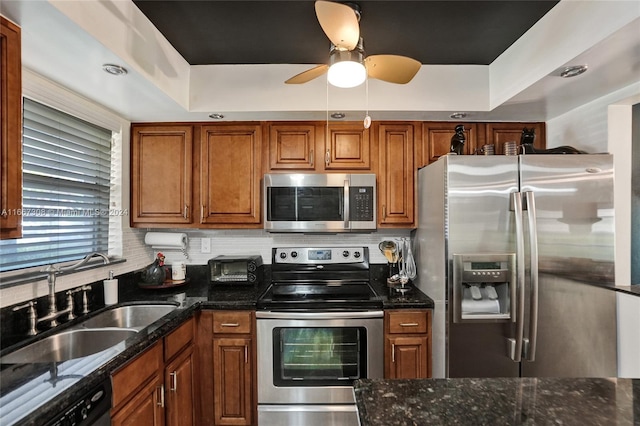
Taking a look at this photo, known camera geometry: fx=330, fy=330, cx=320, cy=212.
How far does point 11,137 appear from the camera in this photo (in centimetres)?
117

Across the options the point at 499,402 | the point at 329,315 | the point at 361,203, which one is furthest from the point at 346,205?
the point at 499,402

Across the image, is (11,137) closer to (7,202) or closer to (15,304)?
(7,202)

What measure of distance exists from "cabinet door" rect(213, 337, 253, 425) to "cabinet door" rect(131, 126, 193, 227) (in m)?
0.96

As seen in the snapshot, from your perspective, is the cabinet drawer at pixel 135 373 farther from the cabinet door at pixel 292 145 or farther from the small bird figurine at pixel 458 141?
the small bird figurine at pixel 458 141

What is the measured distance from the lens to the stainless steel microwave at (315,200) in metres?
2.34

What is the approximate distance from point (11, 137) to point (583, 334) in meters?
2.84

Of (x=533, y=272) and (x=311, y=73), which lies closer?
(x=311, y=73)

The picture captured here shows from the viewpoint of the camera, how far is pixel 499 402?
0.86 metres

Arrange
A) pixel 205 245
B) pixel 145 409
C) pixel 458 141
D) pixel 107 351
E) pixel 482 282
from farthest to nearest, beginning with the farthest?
pixel 205 245, pixel 458 141, pixel 482 282, pixel 145 409, pixel 107 351

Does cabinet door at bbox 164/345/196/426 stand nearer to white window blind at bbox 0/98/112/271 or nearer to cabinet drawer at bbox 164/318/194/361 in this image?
cabinet drawer at bbox 164/318/194/361

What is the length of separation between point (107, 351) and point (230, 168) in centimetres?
144

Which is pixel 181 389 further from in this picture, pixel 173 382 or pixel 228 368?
pixel 228 368

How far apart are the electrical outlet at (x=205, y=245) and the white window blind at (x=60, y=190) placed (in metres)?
0.69

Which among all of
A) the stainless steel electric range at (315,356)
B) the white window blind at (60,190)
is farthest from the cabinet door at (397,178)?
the white window blind at (60,190)
